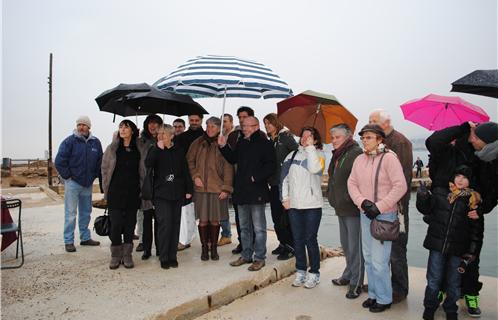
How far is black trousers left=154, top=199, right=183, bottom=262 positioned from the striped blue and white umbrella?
1.41 m

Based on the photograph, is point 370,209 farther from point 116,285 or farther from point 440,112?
point 116,285

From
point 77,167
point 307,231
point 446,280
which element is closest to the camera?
point 446,280

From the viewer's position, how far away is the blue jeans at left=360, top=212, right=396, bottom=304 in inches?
130

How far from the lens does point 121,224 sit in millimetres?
4395

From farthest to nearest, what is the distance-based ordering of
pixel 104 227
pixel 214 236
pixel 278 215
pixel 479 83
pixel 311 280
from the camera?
pixel 278 215 < pixel 214 236 < pixel 104 227 < pixel 311 280 < pixel 479 83

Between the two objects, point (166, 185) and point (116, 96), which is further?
point (116, 96)

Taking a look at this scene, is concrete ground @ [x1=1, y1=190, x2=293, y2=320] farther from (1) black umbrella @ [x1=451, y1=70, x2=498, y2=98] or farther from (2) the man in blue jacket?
(1) black umbrella @ [x1=451, y1=70, x2=498, y2=98]

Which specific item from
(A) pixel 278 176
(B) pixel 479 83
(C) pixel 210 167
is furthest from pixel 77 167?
(B) pixel 479 83

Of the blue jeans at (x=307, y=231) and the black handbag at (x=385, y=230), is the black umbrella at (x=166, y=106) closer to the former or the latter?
the blue jeans at (x=307, y=231)

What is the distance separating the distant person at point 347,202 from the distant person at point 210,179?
1357 millimetres

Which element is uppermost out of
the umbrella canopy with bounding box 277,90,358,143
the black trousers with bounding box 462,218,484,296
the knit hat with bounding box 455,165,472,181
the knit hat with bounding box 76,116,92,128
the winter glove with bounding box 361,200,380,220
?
the umbrella canopy with bounding box 277,90,358,143

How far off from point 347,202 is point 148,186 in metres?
2.27

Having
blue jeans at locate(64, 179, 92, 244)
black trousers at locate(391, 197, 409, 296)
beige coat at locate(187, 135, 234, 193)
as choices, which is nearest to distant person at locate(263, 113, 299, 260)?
beige coat at locate(187, 135, 234, 193)

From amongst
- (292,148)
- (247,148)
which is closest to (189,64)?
(247,148)
